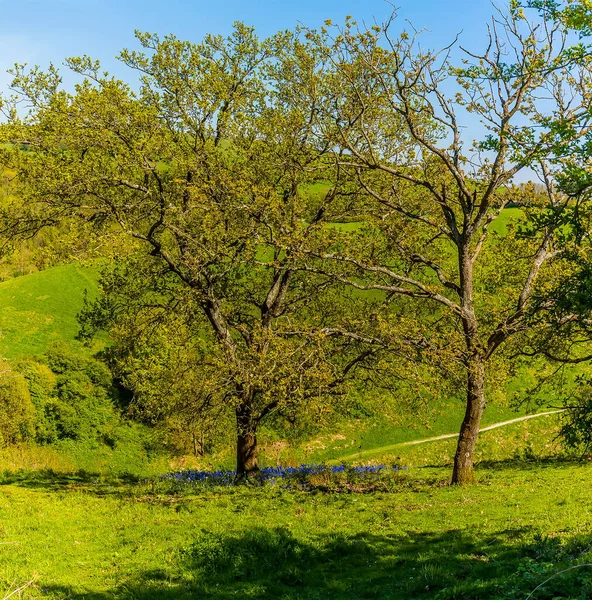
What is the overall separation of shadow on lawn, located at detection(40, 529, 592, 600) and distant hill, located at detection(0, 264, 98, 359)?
1830 inches

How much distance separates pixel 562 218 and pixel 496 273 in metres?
15.7

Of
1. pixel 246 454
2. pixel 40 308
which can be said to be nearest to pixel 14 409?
pixel 40 308

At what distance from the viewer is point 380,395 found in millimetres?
23719

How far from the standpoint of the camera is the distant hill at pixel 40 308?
179 feet

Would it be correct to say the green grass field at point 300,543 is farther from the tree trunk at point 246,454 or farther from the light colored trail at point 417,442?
the light colored trail at point 417,442

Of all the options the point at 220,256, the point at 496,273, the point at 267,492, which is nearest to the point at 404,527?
the point at 267,492

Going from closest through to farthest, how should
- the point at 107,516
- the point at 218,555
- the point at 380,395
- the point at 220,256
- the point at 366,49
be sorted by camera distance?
the point at 218,555
the point at 107,516
the point at 366,49
the point at 220,256
the point at 380,395

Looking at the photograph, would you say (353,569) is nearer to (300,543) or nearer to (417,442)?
(300,543)

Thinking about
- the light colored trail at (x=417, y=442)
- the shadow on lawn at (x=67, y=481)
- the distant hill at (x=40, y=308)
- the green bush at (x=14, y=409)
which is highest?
the distant hill at (x=40, y=308)

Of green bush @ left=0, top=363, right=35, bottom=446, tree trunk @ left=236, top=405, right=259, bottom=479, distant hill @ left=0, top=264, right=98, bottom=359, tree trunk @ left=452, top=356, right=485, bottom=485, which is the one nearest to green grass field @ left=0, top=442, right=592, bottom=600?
tree trunk @ left=452, top=356, right=485, bottom=485

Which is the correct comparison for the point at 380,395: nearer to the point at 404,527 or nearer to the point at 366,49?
the point at 404,527

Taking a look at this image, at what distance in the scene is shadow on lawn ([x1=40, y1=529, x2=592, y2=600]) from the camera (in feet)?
29.1

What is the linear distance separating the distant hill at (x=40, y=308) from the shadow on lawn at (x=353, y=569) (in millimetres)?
46489

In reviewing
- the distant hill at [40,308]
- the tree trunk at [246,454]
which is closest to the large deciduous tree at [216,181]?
the tree trunk at [246,454]
